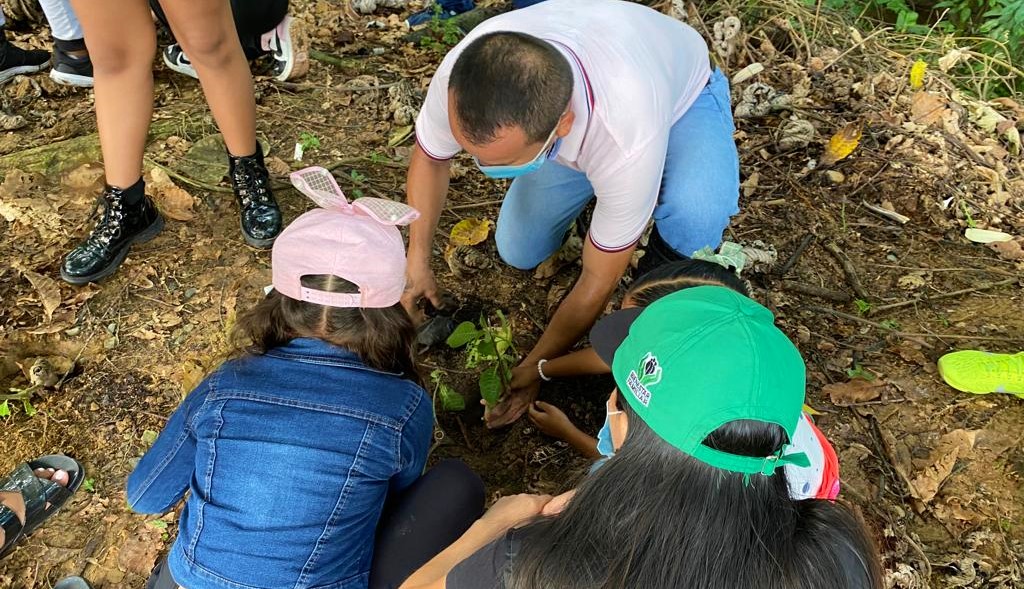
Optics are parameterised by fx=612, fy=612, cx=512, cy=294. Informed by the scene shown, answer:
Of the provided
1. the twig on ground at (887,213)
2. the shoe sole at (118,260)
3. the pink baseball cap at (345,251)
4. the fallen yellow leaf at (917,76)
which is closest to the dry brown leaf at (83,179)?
the shoe sole at (118,260)

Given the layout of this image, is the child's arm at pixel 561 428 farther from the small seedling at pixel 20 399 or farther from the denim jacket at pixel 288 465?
the small seedling at pixel 20 399

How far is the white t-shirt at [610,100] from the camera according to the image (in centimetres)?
186

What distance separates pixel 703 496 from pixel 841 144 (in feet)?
8.91

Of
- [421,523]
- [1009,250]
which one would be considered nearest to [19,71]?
[421,523]

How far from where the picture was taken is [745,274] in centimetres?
281

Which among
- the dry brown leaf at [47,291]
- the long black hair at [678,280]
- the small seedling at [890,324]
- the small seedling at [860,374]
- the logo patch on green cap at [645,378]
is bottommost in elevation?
the small seedling at [860,374]

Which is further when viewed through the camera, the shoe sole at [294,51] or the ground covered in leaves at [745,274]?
the shoe sole at [294,51]

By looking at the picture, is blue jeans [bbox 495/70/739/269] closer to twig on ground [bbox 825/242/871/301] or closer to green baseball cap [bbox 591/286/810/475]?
twig on ground [bbox 825/242/871/301]

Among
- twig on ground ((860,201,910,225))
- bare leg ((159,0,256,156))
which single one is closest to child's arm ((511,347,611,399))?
bare leg ((159,0,256,156))

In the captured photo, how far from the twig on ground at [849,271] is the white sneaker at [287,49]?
116 inches

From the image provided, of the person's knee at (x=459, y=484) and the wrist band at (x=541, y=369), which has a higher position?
the person's knee at (x=459, y=484)

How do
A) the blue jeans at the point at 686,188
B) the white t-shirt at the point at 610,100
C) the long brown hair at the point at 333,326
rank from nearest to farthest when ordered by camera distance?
the long brown hair at the point at 333,326 → the white t-shirt at the point at 610,100 → the blue jeans at the point at 686,188

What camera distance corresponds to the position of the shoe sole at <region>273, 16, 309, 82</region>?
3.26 meters

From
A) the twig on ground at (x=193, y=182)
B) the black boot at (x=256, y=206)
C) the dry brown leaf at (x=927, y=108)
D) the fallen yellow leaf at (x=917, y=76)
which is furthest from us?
the fallen yellow leaf at (x=917, y=76)
